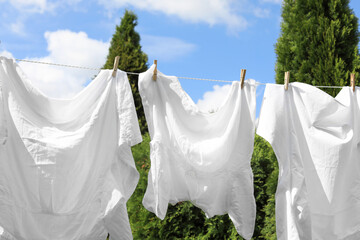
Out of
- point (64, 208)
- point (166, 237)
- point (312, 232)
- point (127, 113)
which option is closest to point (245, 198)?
point (312, 232)

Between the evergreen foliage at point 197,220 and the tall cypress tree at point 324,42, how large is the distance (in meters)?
0.81

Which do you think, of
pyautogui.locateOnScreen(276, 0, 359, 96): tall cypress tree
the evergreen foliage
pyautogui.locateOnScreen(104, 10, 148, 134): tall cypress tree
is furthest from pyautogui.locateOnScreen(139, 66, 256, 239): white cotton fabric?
pyautogui.locateOnScreen(104, 10, 148, 134): tall cypress tree

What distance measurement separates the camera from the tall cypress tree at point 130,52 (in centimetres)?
573

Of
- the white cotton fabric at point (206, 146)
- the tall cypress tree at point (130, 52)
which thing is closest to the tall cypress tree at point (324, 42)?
the white cotton fabric at point (206, 146)

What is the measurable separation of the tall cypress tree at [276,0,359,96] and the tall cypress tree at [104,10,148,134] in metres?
2.27

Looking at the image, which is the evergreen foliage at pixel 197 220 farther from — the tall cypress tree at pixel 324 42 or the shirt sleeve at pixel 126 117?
the shirt sleeve at pixel 126 117

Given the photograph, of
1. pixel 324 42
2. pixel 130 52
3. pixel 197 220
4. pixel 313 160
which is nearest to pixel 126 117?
pixel 313 160

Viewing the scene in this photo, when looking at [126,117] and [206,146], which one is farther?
[206,146]

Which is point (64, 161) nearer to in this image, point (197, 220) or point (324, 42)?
point (197, 220)

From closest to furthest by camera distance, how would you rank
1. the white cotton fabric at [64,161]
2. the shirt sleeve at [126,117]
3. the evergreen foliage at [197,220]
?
the white cotton fabric at [64,161] < the shirt sleeve at [126,117] < the evergreen foliage at [197,220]

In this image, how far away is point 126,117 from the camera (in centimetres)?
240

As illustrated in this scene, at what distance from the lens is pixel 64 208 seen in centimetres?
231

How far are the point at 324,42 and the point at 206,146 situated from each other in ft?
6.16

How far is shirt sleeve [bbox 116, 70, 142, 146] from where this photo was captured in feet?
7.77
